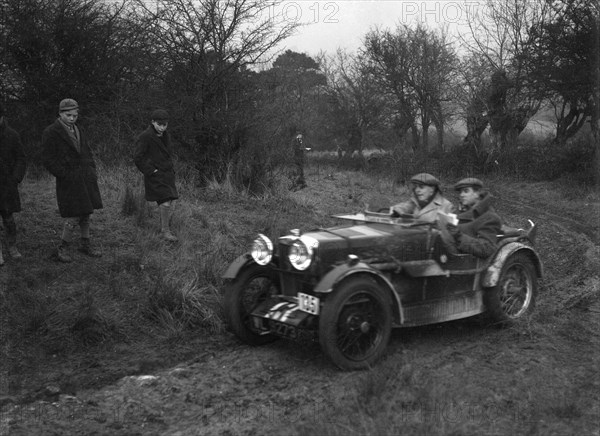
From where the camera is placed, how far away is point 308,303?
207 inches

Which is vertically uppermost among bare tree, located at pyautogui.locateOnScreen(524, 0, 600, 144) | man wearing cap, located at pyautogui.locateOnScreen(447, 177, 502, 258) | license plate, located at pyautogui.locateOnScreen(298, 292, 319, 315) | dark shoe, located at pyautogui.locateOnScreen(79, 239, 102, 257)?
bare tree, located at pyautogui.locateOnScreen(524, 0, 600, 144)

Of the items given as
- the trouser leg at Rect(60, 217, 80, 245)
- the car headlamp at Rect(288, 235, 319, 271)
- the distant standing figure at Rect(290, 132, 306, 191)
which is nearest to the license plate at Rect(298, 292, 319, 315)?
the car headlamp at Rect(288, 235, 319, 271)

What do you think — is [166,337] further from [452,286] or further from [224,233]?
[224,233]

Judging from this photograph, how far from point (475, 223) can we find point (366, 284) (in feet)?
5.72

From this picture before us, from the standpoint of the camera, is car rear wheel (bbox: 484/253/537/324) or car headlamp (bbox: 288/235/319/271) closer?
car headlamp (bbox: 288/235/319/271)

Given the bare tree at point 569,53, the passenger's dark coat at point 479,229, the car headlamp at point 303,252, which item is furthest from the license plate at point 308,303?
the bare tree at point 569,53

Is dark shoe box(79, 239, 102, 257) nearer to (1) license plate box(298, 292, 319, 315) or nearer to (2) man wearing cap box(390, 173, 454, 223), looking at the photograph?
(1) license plate box(298, 292, 319, 315)

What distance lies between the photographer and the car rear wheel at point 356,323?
5066mm

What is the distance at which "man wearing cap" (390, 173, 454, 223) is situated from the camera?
635 cm

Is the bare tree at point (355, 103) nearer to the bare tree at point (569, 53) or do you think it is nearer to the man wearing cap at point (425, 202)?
the bare tree at point (569, 53)

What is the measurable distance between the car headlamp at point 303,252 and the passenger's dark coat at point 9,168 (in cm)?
367

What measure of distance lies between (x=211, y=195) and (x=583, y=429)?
8920mm

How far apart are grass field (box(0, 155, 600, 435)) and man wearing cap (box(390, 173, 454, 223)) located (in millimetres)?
1197

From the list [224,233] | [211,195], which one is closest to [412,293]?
[224,233]
